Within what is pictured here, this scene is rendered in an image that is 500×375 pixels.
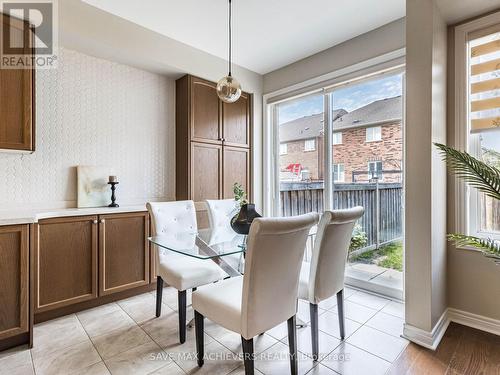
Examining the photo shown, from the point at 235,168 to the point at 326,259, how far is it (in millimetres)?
2163

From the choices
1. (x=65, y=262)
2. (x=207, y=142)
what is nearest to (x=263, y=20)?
(x=207, y=142)

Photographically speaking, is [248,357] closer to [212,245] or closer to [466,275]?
[212,245]

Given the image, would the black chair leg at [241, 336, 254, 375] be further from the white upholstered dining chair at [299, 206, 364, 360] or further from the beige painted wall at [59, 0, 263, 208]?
the beige painted wall at [59, 0, 263, 208]

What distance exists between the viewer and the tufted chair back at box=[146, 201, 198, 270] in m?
2.33

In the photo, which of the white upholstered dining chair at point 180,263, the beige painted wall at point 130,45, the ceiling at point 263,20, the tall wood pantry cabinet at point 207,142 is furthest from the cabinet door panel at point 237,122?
the white upholstered dining chair at point 180,263

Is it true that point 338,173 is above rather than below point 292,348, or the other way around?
above

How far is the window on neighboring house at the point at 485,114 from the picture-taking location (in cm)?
210

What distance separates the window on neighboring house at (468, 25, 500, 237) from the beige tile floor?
3.55 feet

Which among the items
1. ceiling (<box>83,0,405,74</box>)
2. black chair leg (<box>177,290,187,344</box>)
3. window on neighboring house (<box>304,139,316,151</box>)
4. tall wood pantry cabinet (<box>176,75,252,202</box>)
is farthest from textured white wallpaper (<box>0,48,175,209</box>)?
window on neighboring house (<box>304,139,316,151</box>)

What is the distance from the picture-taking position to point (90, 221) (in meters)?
2.38

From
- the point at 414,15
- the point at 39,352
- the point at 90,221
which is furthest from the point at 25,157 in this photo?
the point at 414,15

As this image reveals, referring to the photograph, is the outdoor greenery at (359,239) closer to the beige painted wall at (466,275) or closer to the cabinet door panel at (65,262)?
the beige painted wall at (466,275)

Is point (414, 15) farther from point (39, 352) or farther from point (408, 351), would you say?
point (39, 352)

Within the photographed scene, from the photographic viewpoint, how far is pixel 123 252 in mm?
2596
